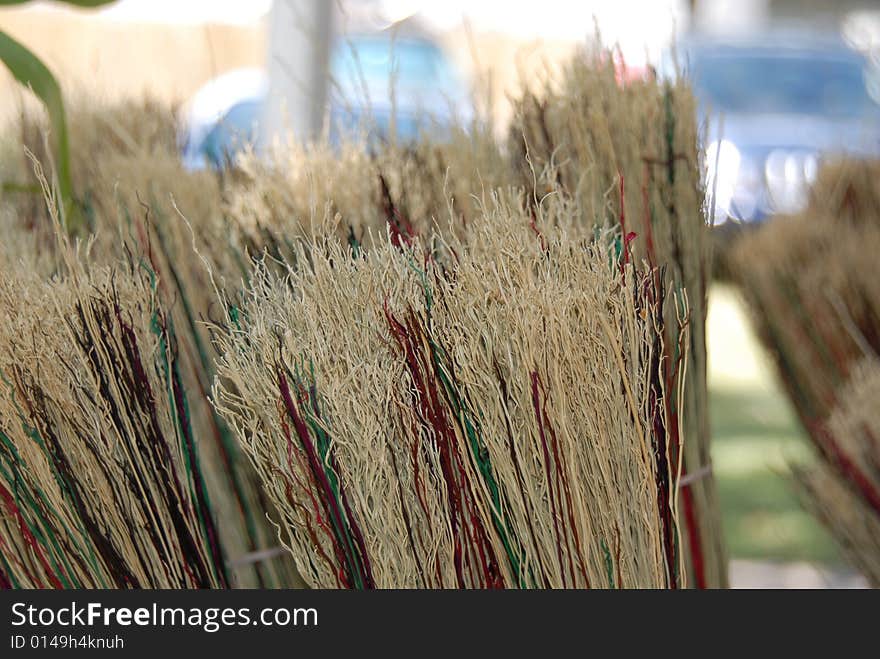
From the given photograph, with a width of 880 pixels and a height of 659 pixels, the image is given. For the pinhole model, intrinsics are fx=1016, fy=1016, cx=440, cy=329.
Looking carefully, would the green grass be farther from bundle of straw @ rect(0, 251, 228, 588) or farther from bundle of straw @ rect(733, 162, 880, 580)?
bundle of straw @ rect(0, 251, 228, 588)

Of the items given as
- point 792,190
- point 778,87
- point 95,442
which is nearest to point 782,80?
point 778,87

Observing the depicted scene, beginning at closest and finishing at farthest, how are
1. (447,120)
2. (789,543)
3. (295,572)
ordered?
(295,572)
(447,120)
(789,543)

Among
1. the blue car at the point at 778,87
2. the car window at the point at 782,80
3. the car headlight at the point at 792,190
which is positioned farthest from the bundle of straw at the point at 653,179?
the car window at the point at 782,80

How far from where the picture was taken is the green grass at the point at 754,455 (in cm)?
305

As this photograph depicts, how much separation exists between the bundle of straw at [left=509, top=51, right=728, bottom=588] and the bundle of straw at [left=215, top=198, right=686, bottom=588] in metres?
0.26

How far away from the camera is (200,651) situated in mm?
982

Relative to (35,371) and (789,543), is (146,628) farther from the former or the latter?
(789,543)

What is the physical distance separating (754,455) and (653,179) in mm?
2957

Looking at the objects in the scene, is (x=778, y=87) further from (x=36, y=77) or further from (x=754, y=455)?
(x=36, y=77)

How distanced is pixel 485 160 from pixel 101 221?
566 millimetres

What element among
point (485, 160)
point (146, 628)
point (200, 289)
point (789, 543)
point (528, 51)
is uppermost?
point (528, 51)

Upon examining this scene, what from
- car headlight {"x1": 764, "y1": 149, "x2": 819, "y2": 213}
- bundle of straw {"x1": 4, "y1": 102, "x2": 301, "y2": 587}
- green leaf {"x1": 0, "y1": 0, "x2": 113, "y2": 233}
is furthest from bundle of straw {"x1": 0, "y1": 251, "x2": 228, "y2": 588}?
car headlight {"x1": 764, "y1": 149, "x2": 819, "y2": 213}

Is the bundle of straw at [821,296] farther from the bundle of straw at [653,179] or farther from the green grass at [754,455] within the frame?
the bundle of straw at [653,179]

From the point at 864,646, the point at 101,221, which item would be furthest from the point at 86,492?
the point at 864,646
